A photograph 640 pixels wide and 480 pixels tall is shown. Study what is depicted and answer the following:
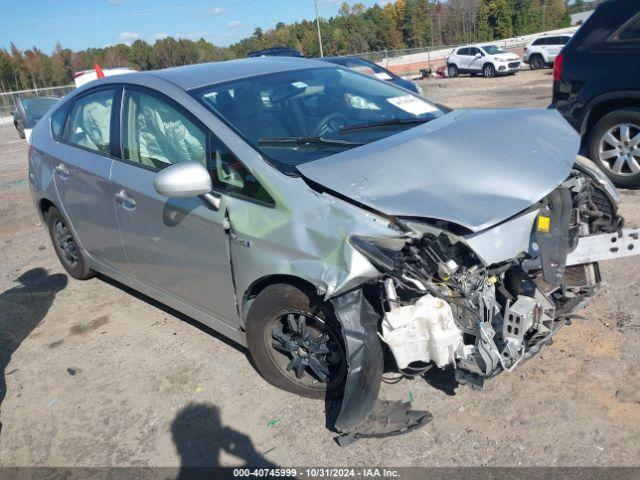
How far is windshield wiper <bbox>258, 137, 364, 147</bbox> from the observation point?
10.5 ft

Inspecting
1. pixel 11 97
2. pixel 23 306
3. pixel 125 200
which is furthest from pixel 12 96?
pixel 125 200

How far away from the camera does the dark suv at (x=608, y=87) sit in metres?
5.62

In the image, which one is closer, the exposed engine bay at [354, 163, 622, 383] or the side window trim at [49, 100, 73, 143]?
the exposed engine bay at [354, 163, 622, 383]

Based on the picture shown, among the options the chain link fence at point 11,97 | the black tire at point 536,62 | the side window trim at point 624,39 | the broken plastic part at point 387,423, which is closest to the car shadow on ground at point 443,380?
the broken plastic part at point 387,423

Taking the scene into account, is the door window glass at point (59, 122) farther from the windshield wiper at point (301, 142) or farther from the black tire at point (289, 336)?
the black tire at point (289, 336)

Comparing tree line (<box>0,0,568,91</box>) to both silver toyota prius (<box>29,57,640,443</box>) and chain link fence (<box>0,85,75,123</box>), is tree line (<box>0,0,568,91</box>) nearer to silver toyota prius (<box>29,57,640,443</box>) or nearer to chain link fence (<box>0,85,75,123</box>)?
chain link fence (<box>0,85,75,123</box>)

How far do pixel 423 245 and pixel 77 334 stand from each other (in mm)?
3008

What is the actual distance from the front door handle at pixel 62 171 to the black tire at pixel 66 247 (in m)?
0.46

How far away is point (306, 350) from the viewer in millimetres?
3031

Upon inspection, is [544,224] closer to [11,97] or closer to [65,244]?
[65,244]

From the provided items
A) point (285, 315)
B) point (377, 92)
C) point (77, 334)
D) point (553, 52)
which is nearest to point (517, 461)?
point (285, 315)

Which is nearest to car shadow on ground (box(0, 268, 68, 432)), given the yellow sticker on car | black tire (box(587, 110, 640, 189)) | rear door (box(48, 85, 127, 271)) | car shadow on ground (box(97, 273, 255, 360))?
car shadow on ground (box(97, 273, 255, 360))

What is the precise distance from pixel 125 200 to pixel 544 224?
263cm

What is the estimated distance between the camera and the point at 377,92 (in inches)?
164
